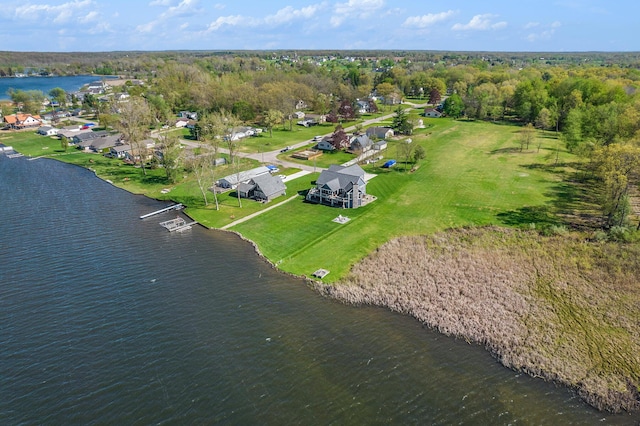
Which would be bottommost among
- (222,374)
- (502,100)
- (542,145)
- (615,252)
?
(222,374)

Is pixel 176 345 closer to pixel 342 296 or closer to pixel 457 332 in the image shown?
pixel 342 296

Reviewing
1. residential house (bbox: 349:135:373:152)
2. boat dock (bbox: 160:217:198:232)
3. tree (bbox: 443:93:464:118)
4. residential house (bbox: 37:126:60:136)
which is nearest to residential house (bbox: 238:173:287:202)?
boat dock (bbox: 160:217:198:232)

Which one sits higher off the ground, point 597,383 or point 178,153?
point 178,153

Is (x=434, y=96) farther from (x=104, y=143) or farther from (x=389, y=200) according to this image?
(x=104, y=143)

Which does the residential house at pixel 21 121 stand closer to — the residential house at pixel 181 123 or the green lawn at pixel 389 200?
the green lawn at pixel 389 200

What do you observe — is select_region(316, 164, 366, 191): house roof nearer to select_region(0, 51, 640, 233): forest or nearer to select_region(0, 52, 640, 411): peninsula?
select_region(0, 52, 640, 411): peninsula

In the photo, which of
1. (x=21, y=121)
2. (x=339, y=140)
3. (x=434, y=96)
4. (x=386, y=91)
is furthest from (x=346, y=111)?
(x=21, y=121)

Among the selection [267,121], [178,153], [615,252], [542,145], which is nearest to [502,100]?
[542,145]
